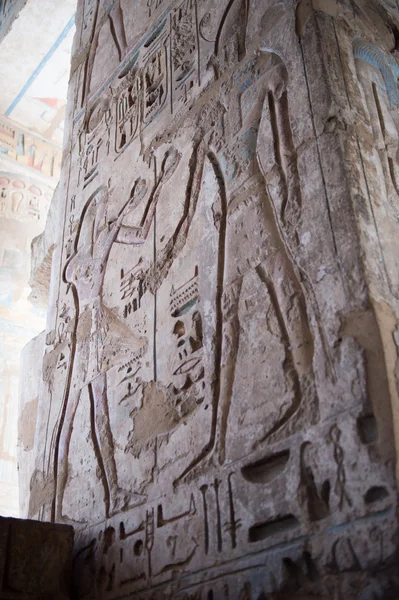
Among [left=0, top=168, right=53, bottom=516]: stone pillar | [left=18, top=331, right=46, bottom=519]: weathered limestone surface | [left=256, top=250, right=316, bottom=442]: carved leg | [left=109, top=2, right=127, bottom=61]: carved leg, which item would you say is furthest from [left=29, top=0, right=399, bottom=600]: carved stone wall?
[left=0, top=168, right=53, bottom=516]: stone pillar

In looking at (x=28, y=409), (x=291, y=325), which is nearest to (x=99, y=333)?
(x=291, y=325)

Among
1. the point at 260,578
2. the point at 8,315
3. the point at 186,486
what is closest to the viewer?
the point at 260,578

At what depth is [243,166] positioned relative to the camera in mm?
2744

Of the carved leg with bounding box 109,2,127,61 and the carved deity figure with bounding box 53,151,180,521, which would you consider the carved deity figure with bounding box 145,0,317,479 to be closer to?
the carved deity figure with bounding box 53,151,180,521

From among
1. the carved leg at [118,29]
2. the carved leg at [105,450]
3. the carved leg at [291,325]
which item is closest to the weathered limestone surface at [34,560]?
the carved leg at [105,450]

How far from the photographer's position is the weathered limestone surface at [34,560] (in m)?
2.48

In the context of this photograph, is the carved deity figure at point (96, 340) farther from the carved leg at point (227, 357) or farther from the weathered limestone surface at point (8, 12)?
the weathered limestone surface at point (8, 12)

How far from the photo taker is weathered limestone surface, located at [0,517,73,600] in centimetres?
248

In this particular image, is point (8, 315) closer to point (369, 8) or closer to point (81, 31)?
point (81, 31)

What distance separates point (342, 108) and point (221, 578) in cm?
168

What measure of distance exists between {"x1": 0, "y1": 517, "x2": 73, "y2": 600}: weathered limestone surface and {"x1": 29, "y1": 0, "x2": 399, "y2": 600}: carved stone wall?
0.28 ft

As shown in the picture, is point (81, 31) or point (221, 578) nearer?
point (221, 578)

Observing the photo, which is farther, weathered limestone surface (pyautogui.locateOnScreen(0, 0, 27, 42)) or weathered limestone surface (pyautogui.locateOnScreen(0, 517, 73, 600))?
weathered limestone surface (pyautogui.locateOnScreen(0, 0, 27, 42))

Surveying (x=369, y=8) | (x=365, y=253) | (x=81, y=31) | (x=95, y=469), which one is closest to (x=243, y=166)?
(x=365, y=253)
